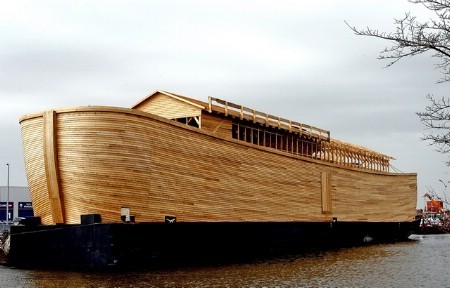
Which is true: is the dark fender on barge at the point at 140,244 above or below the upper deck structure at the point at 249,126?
below

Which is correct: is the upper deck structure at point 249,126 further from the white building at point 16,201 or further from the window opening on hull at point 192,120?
the white building at point 16,201

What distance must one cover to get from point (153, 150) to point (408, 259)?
1227cm

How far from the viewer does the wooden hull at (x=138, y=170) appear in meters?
20.5

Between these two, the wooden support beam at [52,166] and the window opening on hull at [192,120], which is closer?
the wooden support beam at [52,166]

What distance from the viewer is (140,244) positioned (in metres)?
20.5

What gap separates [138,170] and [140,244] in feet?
8.83

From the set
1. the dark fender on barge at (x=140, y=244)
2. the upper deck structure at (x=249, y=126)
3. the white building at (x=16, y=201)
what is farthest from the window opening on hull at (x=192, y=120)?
the white building at (x=16, y=201)

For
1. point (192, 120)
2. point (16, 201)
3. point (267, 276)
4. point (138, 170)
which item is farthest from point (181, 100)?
point (16, 201)

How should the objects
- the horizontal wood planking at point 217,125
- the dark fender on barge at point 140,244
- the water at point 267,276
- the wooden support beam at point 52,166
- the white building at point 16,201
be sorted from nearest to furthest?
the water at point 267,276 → the dark fender on barge at point 140,244 → the wooden support beam at point 52,166 → the horizontal wood planking at point 217,125 → the white building at point 16,201

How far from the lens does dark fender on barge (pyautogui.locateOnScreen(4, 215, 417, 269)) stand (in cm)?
1977

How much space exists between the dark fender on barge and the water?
0.93 metres

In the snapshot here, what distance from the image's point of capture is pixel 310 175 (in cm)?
3316

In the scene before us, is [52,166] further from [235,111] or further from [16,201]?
[16,201]

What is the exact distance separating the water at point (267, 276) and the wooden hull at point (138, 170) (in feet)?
9.43
